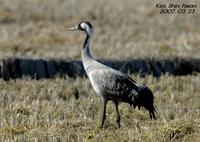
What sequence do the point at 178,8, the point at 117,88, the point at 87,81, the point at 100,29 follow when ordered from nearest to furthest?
the point at 117,88 → the point at 87,81 → the point at 100,29 → the point at 178,8

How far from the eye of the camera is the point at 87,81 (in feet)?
42.4

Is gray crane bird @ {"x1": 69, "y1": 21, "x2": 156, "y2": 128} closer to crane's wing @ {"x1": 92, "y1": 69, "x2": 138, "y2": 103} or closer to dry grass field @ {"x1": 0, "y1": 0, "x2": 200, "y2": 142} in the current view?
crane's wing @ {"x1": 92, "y1": 69, "x2": 138, "y2": 103}

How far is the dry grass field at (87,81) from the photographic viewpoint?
27.9ft

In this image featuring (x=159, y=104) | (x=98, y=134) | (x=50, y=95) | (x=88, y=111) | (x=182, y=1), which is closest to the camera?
(x=98, y=134)

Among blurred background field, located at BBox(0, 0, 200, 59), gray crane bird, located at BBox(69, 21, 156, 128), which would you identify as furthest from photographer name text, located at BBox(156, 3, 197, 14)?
gray crane bird, located at BBox(69, 21, 156, 128)

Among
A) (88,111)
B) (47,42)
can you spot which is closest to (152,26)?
(47,42)

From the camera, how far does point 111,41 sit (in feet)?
60.3

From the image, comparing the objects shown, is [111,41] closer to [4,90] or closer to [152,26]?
[152,26]

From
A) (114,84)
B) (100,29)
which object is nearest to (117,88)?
(114,84)

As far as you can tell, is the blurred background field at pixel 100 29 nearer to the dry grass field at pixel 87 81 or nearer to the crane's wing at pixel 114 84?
the dry grass field at pixel 87 81

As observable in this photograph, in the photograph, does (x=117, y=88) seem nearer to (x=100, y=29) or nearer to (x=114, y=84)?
A: (x=114, y=84)

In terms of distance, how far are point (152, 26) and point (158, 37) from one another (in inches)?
81.6

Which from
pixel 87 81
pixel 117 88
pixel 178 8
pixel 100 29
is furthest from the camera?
pixel 178 8

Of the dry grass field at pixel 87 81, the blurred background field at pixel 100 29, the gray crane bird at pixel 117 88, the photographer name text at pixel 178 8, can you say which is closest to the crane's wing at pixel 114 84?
the gray crane bird at pixel 117 88
